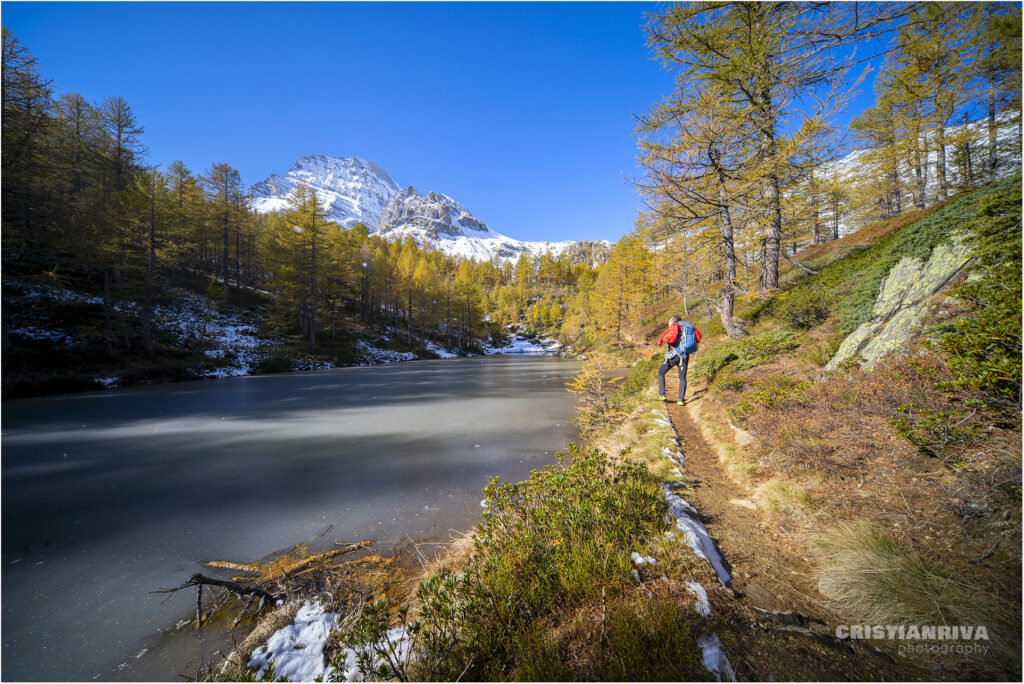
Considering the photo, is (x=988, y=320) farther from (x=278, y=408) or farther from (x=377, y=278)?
(x=377, y=278)

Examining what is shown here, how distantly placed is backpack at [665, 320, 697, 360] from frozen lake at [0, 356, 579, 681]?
3728mm

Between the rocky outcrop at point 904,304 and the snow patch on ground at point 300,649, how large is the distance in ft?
25.7

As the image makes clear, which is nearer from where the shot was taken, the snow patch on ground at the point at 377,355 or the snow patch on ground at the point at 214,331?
the snow patch on ground at the point at 214,331

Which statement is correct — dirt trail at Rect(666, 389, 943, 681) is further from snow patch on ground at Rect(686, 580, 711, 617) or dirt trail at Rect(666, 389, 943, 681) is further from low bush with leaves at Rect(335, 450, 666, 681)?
low bush with leaves at Rect(335, 450, 666, 681)

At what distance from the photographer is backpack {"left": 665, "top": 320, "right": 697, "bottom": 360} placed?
845 centimetres

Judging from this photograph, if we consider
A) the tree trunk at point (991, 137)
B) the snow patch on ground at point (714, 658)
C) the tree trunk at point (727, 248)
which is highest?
the tree trunk at point (991, 137)

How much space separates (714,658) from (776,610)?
0.96 metres

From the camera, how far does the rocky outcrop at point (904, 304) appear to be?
507cm

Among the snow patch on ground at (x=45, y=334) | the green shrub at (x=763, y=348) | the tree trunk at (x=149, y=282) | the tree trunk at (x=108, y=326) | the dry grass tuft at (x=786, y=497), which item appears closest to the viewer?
the dry grass tuft at (x=786, y=497)

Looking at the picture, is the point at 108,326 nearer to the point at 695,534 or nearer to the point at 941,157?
the point at 695,534

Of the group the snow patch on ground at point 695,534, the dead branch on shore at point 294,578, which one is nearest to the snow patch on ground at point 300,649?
the dead branch on shore at point 294,578

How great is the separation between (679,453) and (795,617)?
3.64m

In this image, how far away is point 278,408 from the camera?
40.1 ft

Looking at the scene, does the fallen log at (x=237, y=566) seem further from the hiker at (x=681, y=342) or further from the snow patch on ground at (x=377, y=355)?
the snow patch on ground at (x=377, y=355)
